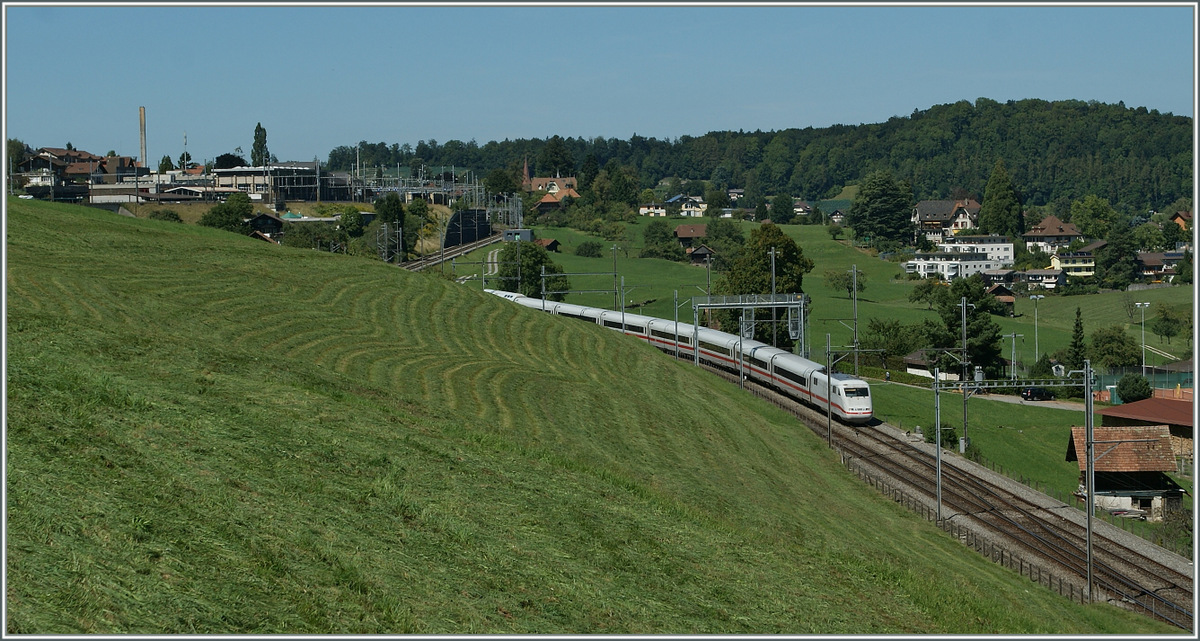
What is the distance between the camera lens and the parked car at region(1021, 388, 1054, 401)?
262 feet

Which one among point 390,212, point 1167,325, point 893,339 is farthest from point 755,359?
point 390,212

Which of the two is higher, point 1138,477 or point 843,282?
point 843,282

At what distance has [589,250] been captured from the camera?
543 feet

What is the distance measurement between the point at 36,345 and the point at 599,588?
16.7 m

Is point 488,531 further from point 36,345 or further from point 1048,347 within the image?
point 1048,347

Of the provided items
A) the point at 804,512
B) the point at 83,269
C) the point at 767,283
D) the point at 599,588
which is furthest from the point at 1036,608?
the point at 767,283

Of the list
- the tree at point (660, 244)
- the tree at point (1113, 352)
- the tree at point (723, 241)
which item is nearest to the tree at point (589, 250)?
the tree at point (660, 244)

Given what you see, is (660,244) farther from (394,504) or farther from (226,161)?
Answer: (394,504)

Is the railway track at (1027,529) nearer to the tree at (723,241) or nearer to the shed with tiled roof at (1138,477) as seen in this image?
the shed with tiled roof at (1138,477)

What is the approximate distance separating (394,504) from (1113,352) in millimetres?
94927

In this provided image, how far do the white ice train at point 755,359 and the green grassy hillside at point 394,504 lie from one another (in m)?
9.39

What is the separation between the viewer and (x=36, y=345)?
92.7ft

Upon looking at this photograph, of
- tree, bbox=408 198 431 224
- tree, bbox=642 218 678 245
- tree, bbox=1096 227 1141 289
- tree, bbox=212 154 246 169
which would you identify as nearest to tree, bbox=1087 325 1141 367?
tree, bbox=1096 227 1141 289

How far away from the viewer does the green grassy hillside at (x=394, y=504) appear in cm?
1722
